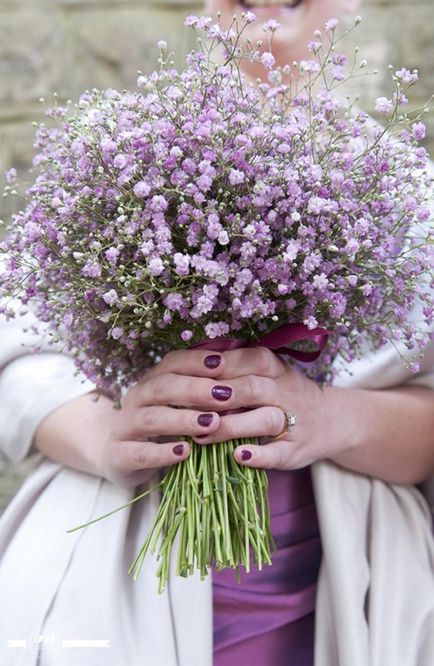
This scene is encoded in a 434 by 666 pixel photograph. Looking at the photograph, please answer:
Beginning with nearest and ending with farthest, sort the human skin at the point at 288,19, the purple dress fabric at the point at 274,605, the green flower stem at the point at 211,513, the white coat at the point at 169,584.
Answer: the green flower stem at the point at 211,513
the white coat at the point at 169,584
the purple dress fabric at the point at 274,605
the human skin at the point at 288,19

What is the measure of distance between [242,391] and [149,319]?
0.18 metres

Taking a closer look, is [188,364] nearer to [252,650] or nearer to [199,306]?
[199,306]

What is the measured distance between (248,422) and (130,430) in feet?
0.63

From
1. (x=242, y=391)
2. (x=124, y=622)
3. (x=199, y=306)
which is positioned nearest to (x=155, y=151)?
(x=199, y=306)

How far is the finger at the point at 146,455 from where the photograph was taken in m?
1.23

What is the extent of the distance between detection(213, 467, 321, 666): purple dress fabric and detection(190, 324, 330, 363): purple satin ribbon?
284 millimetres

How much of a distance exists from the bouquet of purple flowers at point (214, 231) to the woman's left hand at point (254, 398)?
3cm

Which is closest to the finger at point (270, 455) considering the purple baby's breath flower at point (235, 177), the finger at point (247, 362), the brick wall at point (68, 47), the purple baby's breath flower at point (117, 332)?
the finger at point (247, 362)

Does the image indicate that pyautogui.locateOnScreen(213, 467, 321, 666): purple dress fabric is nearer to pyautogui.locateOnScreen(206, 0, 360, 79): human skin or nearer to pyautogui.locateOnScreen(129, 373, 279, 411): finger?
pyautogui.locateOnScreen(129, 373, 279, 411): finger

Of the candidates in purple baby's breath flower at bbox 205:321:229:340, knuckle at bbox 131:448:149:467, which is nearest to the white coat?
knuckle at bbox 131:448:149:467

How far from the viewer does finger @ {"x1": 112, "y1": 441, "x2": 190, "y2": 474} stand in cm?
123

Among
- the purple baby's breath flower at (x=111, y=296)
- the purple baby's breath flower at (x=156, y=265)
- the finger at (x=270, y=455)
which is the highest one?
the purple baby's breath flower at (x=156, y=265)

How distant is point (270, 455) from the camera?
48.8 inches

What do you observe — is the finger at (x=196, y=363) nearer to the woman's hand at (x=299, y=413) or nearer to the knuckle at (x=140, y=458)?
the woman's hand at (x=299, y=413)
